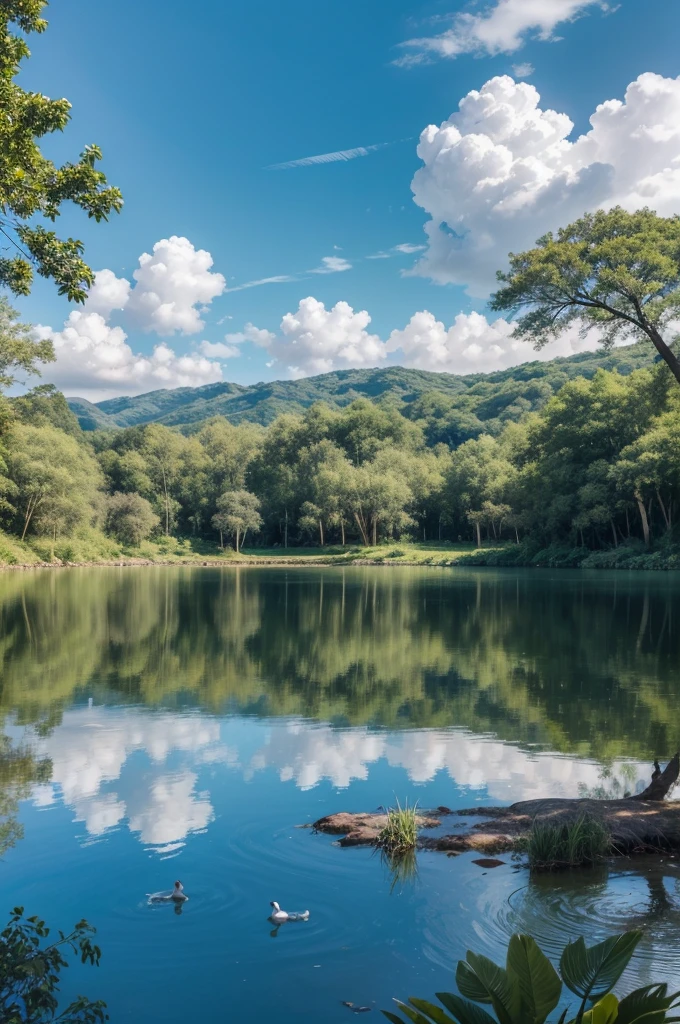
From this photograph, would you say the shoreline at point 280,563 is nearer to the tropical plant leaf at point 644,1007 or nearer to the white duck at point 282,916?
the white duck at point 282,916

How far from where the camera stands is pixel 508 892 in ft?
21.6

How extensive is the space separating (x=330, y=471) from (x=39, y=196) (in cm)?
8179

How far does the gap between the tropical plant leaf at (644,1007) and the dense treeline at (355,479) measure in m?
44.3

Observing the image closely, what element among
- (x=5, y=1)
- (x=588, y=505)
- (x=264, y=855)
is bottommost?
(x=264, y=855)

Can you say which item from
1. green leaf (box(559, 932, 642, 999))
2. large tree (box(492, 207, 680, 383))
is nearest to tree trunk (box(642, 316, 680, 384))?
large tree (box(492, 207, 680, 383))

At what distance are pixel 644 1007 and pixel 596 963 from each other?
0.20m

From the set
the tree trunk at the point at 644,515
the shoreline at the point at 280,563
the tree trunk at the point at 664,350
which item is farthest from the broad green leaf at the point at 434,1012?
the shoreline at the point at 280,563

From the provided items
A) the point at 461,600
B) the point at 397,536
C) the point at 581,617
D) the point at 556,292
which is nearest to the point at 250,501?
the point at 397,536

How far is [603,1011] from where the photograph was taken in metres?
2.24

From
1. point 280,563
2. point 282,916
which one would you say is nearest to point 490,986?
point 282,916

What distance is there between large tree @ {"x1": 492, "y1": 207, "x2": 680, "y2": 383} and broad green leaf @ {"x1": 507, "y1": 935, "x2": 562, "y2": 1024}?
17904mm

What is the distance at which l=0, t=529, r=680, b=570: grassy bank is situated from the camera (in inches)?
2377

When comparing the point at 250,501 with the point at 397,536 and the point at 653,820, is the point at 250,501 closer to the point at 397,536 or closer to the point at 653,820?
the point at 397,536

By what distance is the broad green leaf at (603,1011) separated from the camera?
2.21 meters
